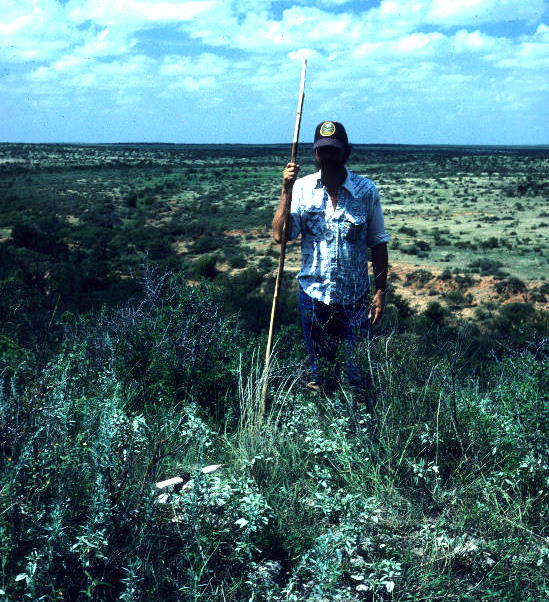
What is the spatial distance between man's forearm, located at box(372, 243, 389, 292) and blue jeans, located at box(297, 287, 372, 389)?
122 mm

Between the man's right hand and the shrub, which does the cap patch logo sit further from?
the shrub

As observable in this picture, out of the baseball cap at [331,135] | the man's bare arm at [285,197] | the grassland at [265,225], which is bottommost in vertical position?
the grassland at [265,225]

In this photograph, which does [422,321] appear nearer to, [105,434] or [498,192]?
[105,434]

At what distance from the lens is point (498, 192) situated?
41.6 meters

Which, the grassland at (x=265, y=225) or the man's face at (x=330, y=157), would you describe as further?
the grassland at (x=265, y=225)

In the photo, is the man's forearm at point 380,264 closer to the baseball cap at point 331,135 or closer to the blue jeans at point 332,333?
the blue jeans at point 332,333

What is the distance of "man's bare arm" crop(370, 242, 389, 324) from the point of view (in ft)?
11.2

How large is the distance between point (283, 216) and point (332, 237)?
0.28 m

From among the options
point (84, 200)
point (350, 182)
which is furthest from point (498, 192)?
point (350, 182)

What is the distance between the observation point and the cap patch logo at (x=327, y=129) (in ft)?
10.2

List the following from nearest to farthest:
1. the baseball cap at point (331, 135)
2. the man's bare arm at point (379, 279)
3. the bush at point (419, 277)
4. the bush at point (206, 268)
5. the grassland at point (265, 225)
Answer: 1. the baseball cap at point (331, 135)
2. the man's bare arm at point (379, 279)
3. the bush at point (419, 277)
4. the grassland at point (265, 225)
5. the bush at point (206, 268)

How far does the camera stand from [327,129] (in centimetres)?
314

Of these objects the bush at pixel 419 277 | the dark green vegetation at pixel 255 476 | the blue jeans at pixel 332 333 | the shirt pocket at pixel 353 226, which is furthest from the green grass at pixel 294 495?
the bush at pixel 419 277

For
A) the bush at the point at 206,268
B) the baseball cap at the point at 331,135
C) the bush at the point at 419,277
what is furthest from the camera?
the bush at the point at 206,268
